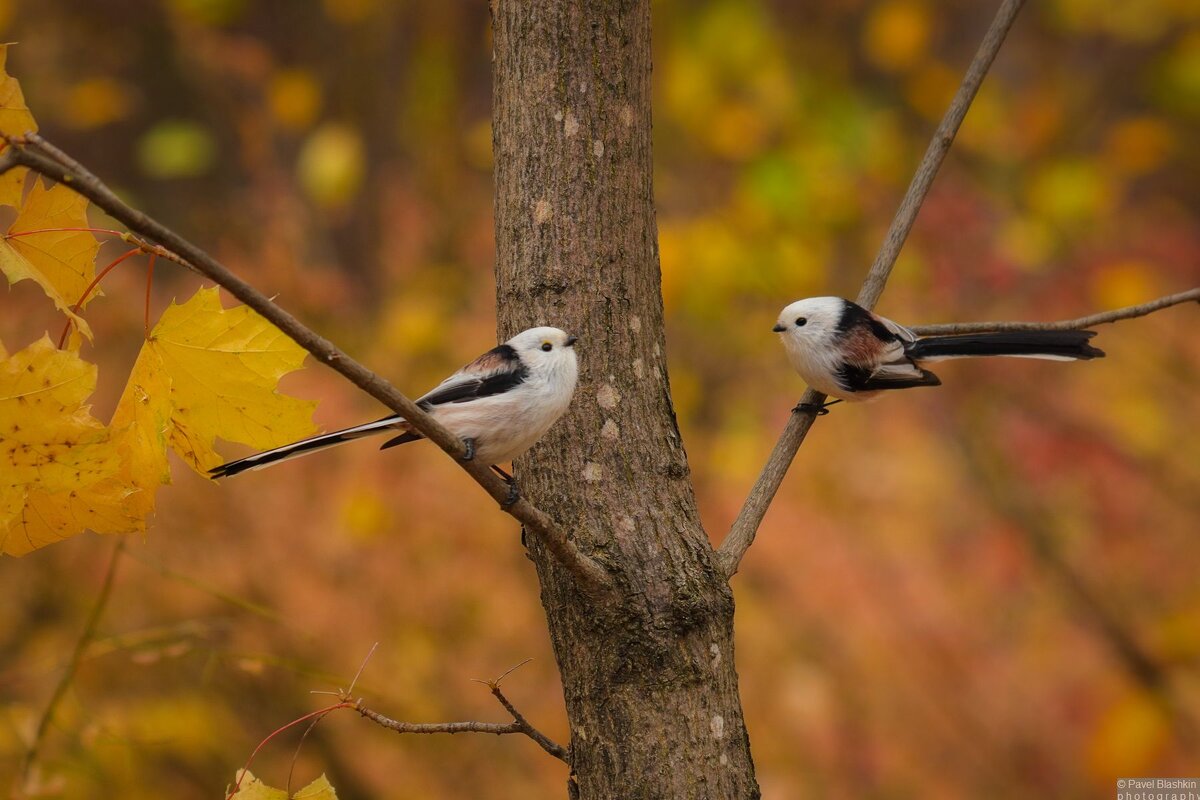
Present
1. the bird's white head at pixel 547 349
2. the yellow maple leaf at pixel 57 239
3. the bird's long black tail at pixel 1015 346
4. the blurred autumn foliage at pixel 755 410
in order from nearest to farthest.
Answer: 1. the yellow maple leaf at pixel 57 239
2. the bird's white head at pixel 547 349
3. the bird's long black tail at pixel 1015 346
4. the blurred autumn foliage at pixel 755 410

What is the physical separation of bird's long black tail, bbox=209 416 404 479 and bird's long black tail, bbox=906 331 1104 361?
1287 millimetres

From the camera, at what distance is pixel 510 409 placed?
1.65 meters

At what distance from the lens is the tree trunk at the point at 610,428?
1519 millimetres

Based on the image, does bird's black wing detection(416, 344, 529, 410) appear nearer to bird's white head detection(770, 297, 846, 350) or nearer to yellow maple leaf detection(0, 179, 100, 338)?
yellow maple leaf detection(0, 179, 100, 338)

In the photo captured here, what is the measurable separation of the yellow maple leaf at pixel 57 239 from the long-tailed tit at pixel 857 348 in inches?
70.9

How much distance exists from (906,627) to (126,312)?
3.89 meters

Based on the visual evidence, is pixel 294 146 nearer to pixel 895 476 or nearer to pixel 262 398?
pixel 895 476

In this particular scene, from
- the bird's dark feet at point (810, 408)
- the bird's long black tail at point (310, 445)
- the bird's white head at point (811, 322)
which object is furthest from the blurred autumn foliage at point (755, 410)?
the bird's long black tail at point (310, 445)

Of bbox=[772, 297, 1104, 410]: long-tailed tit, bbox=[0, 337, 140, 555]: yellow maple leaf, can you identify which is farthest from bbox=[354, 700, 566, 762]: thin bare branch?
bbox=[772, 297, 1104, 410]: long-tailed tit

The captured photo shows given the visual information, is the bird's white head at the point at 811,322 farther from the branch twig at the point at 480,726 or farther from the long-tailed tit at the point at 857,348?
the branch twig at the point at 480,726

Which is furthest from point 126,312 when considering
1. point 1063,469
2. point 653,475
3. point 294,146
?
point 1063,469

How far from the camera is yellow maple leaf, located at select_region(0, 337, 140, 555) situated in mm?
1143

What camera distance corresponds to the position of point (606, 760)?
4.95 ft

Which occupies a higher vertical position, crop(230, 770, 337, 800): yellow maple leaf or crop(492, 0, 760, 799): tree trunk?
crop(492, 0, 760, 799): tree trunk
